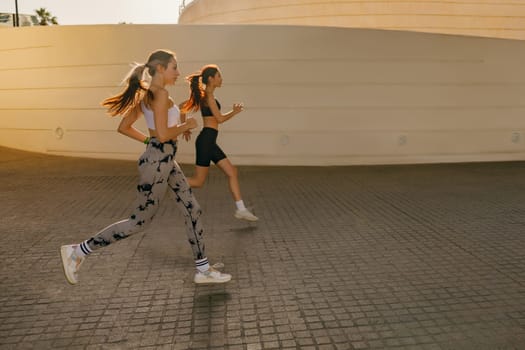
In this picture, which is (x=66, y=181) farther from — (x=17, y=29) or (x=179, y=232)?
(x=17, y=29)

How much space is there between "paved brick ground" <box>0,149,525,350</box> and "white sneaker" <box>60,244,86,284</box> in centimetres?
13

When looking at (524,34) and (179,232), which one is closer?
(179,232)

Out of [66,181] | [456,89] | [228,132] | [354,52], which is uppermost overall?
[354,52]

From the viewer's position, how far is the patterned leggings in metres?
3.43

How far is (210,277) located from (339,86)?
711 cm

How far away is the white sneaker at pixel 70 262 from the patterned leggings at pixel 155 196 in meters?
0.14

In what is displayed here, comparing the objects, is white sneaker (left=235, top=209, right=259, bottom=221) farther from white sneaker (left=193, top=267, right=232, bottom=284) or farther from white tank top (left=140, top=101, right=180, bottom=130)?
white tank top (left=140, top=101, right=180, bottom=130)

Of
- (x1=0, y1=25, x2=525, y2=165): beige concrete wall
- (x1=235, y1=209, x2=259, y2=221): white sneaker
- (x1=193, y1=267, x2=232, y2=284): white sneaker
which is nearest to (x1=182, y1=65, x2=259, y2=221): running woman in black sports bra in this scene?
(x1=235, y1=209, x2=259, y2=221): white sneaker

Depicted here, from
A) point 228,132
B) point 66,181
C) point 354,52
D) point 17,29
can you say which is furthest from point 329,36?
point 17,29

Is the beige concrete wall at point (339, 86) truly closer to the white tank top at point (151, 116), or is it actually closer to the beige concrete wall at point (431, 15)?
the beige concrete wall at point (431, 15)

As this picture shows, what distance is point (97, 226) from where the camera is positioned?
5.54m

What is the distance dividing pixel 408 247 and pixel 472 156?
6.84 meters

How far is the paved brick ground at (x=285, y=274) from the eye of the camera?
291cm

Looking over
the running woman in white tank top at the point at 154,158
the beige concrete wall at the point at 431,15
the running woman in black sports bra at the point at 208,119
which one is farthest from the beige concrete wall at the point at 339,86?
the running woman in white tank top at the point at 154,158
